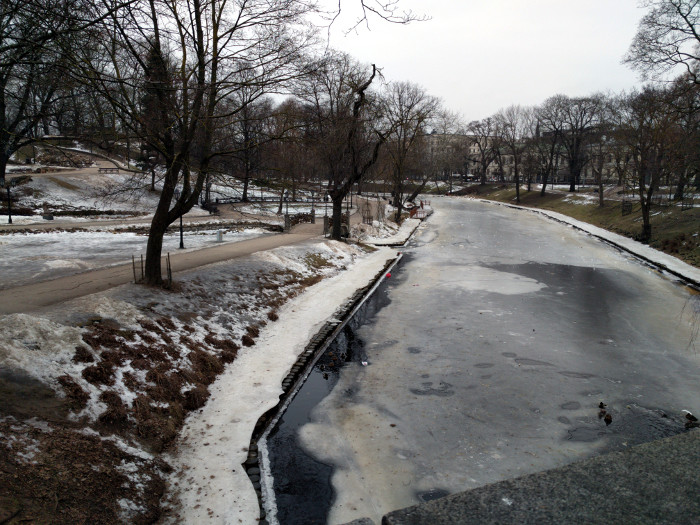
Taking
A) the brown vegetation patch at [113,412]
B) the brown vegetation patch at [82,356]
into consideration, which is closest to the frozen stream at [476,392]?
the brown vegetation patch at [113,412]

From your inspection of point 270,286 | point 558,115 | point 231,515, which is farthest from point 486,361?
point 558,115

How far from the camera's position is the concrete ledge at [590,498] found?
365cm

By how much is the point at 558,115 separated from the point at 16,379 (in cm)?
7260

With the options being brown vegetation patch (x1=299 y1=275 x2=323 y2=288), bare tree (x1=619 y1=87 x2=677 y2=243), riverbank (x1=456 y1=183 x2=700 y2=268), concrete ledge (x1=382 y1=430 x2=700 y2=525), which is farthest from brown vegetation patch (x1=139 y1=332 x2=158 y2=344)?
bare tree (x1=619 y1=87 x2=677 y2=243)

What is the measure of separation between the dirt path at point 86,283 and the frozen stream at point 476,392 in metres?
6.15

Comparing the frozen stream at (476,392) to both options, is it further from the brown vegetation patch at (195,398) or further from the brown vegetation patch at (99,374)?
the brown vegetation patch at (99,374)

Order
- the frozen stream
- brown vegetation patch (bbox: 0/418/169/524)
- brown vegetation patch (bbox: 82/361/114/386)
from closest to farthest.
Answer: brown vegetation patch (bbox: 0/418/169/524) < the frozen stream < brown vegetation patch (bbox: 82/361/114/386)

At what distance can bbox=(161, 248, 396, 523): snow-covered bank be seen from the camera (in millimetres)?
5516

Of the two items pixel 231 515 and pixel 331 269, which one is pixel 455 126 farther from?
pixel 231 515

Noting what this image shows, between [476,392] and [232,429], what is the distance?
14.8ft

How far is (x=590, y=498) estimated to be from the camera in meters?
3.92

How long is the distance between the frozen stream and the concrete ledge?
1.93m

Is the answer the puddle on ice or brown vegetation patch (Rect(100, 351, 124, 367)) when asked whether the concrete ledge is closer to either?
brown vegetation patch (Rect(100, 351, 124, 367))

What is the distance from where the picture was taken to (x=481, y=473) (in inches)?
246
